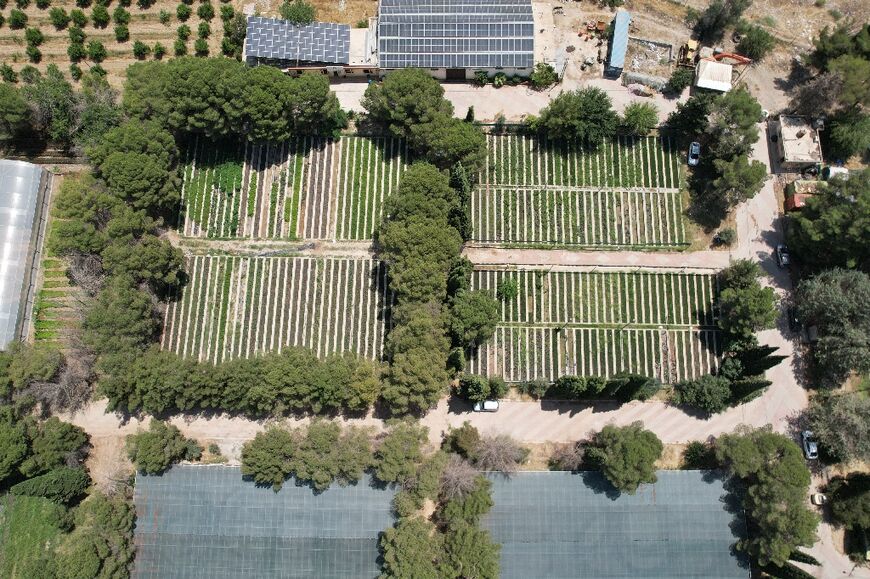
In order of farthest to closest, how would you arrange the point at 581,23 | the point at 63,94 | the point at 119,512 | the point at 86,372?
the point at 581,23
the point at 63,94
the point at 86,372
the point at 119,512

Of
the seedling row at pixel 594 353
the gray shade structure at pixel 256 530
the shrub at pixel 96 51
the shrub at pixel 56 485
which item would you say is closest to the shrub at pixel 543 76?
the seedling row at pixel 594 353

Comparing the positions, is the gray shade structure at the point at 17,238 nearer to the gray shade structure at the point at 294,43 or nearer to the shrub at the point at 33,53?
the shrub at the point at 33,53

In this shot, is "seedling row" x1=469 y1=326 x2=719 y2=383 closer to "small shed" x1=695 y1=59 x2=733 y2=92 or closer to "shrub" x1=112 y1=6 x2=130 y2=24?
"small shed" x1=695 y1=59 x2=733 y2=92

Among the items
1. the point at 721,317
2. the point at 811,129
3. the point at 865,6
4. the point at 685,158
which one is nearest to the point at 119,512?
the point at 721,317

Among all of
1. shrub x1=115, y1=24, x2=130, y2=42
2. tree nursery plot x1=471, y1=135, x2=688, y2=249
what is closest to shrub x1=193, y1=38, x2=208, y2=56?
shrub x1=115, y1=24, x2=130, y2=42

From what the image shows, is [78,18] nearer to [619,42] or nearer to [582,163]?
[582,163]

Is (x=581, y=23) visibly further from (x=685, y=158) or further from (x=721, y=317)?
(x=721, y=317)

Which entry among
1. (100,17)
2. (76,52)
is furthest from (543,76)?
(76,52)
